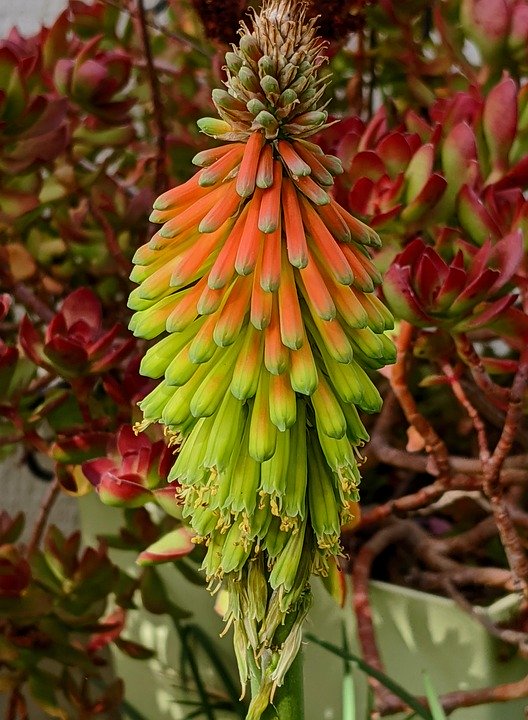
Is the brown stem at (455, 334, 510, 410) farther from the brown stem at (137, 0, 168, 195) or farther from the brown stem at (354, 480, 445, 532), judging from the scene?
the brown stem at (137, 0, 168, 195)

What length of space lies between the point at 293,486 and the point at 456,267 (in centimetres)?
18

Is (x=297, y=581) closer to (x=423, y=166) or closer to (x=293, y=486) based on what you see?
(x=293, y=486)

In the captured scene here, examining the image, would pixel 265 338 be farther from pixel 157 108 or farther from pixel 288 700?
pixel 157 108

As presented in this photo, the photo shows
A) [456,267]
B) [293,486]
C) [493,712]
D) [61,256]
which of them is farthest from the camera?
[61,256]

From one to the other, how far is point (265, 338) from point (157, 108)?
36 cm

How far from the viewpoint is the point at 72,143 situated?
67cm

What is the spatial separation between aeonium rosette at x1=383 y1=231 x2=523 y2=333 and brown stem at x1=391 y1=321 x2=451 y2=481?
0.05 meters

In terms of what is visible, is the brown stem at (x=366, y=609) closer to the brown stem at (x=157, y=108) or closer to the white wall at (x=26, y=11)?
the brown stem at (x=157, y=108)

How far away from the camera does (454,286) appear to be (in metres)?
0.45

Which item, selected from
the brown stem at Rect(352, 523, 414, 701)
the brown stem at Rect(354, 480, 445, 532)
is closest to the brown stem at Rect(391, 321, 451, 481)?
the brown stem at Rect(354, 480, 445, 532)

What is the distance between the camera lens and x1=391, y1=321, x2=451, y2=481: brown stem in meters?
0.52

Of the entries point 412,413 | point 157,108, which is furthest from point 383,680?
point 157,108

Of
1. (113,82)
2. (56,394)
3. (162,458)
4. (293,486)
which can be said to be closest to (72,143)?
(113,82)

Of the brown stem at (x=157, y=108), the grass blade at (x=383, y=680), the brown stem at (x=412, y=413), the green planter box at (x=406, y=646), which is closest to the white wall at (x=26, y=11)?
the brown stem at (x=157, y=108)
